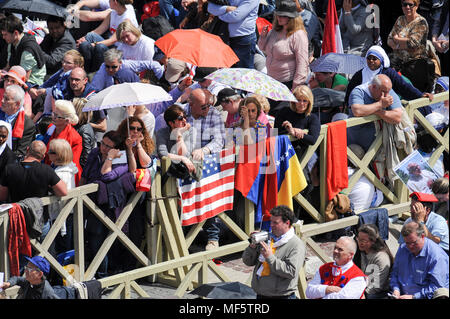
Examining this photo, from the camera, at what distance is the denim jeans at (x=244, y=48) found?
1641 centimetres

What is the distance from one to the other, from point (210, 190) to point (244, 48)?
10.1ft

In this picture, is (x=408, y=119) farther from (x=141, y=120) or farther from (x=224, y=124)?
(x=141, y=120)

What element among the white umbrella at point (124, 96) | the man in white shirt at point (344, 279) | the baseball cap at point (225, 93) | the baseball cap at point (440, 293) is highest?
the white umbrella at point (124, 96)

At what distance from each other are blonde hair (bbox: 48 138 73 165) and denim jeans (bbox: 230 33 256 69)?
397cm

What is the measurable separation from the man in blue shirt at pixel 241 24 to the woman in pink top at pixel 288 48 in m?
0.56

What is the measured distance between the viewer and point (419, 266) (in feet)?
41.6

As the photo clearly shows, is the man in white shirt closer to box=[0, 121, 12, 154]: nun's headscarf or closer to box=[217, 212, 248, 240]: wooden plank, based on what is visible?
box=[217, 212, 248, 240]: wooden plank

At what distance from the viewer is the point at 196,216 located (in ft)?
46.0

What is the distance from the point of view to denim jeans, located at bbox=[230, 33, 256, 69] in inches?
646

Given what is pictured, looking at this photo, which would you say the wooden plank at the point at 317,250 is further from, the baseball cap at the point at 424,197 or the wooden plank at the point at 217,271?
the baseball cap at the point at 424,197

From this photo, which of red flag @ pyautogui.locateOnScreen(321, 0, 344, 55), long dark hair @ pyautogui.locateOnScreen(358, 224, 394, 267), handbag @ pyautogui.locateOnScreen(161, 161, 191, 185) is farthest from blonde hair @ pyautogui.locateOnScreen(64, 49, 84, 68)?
long dark hair @ pyautogui.locateOnScreen(358, 224, 394, 267)

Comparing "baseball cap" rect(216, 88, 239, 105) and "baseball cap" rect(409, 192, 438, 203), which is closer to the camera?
"baseball cap" rect(409, 192, 438, 203)

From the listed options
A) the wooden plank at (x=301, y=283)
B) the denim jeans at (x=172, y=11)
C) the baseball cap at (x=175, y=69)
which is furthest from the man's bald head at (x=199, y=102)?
the denim jeans at (x=172, y=11)
